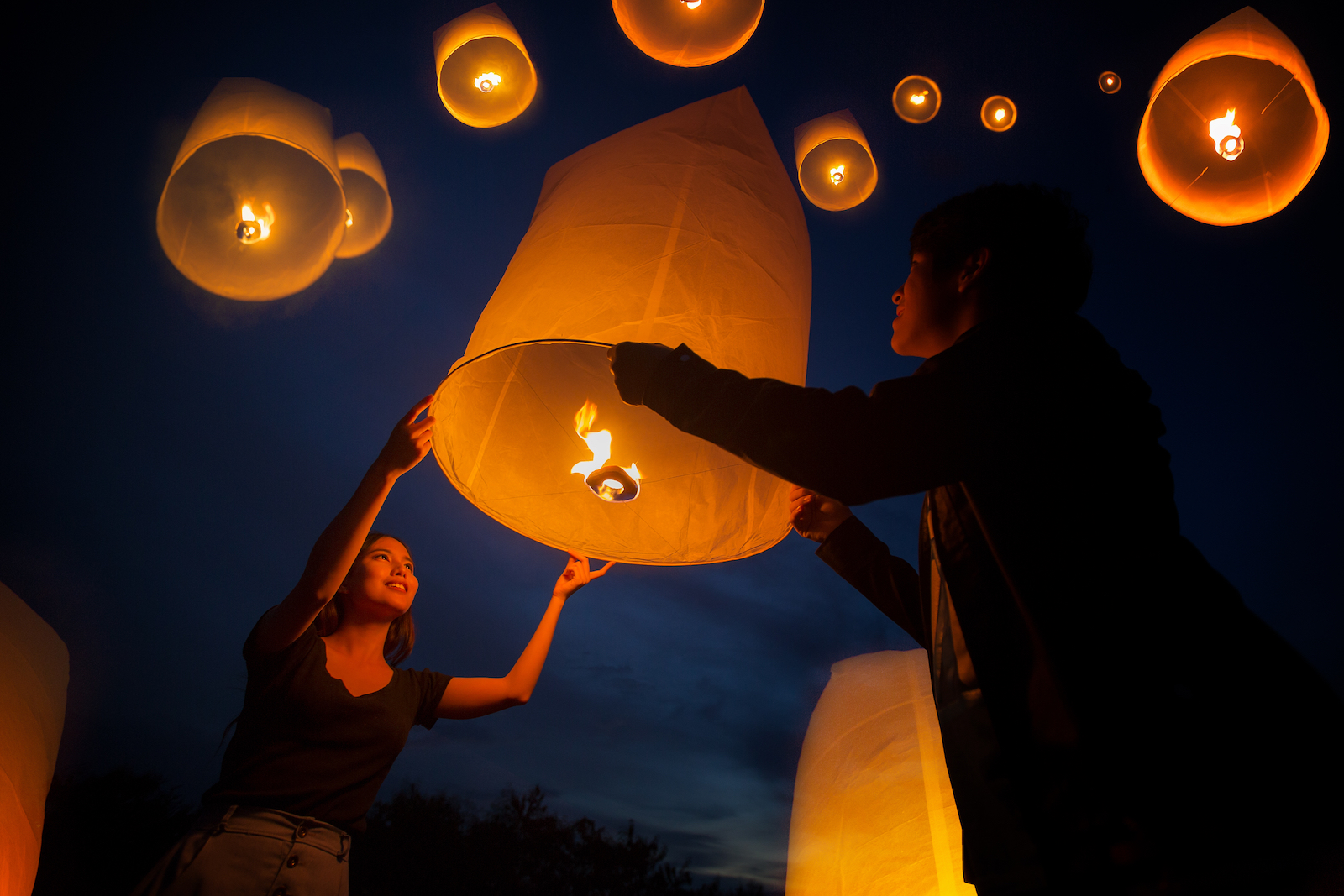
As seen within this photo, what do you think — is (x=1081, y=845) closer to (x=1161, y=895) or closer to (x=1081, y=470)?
(x=1161, y=895)

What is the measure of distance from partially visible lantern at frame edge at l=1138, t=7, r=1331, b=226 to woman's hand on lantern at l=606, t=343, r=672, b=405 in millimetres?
3182

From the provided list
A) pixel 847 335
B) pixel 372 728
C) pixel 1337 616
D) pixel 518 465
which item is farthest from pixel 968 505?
pixel 1337 616

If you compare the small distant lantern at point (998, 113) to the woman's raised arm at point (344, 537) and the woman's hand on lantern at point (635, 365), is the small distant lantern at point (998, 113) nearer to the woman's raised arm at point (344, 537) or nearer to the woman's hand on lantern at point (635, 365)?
the woman's hand on lantern at point (635, 365)

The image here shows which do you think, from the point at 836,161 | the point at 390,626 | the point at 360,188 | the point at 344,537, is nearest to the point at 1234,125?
the point at 836,161

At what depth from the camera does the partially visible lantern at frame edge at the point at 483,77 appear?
143 inches

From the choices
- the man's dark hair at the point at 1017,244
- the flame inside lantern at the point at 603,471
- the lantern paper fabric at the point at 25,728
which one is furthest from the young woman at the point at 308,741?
the man's dark hair at the point at 1017,244

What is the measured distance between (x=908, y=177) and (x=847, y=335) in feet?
5.66

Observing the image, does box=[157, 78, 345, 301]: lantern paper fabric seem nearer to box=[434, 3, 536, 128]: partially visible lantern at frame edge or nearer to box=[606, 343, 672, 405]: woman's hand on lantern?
box=[434, 3, 536, 128]: partially visible lantern at frame edge

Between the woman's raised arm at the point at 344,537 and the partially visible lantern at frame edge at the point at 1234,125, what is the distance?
3.69 m

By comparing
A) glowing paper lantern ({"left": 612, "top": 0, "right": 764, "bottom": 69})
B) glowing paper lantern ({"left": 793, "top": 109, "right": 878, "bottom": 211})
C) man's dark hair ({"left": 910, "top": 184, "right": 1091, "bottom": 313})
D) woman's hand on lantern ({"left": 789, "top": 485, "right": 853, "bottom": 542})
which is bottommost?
woman's hand on lantern ({"left": 789, "top": 485, "right": 853, "bottom": 542})

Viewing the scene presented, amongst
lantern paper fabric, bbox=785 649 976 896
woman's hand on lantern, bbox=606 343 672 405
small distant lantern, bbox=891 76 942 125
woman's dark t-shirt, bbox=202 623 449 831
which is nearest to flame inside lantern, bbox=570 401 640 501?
woman's hand on lantern, bbox=606 343 672 405

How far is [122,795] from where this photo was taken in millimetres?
16594

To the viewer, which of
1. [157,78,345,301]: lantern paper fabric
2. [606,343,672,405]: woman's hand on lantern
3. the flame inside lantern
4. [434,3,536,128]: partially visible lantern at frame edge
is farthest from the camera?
[434,3,536,128]: partially visible lantern at frame edge

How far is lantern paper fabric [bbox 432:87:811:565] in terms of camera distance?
151 cm
